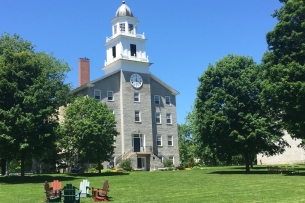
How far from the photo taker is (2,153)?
2656cm

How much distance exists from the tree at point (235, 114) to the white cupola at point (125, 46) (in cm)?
1649

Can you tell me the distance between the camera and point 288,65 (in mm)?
24234

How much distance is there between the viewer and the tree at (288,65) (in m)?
23.9

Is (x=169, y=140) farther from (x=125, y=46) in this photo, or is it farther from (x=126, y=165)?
(x=125, y=46)

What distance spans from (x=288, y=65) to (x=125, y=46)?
88.3 feet

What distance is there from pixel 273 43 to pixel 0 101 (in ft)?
70.4

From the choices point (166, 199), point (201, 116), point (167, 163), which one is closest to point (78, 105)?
point (201, 116)

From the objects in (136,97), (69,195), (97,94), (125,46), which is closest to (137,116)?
(136,97)

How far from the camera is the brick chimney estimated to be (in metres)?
50.3

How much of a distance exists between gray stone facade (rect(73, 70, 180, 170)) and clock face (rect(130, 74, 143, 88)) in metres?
0.43

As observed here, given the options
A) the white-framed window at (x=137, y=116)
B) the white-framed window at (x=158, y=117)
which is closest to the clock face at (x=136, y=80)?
the white-framed window at (x=137, y=116)

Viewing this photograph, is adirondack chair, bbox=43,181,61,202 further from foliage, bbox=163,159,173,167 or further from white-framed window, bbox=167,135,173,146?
white-framed window, bbox=167,135,173,146

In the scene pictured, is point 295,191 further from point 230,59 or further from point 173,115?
point 173,115

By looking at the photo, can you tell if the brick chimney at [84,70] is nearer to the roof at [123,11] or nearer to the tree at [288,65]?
the roof at [123,11]
